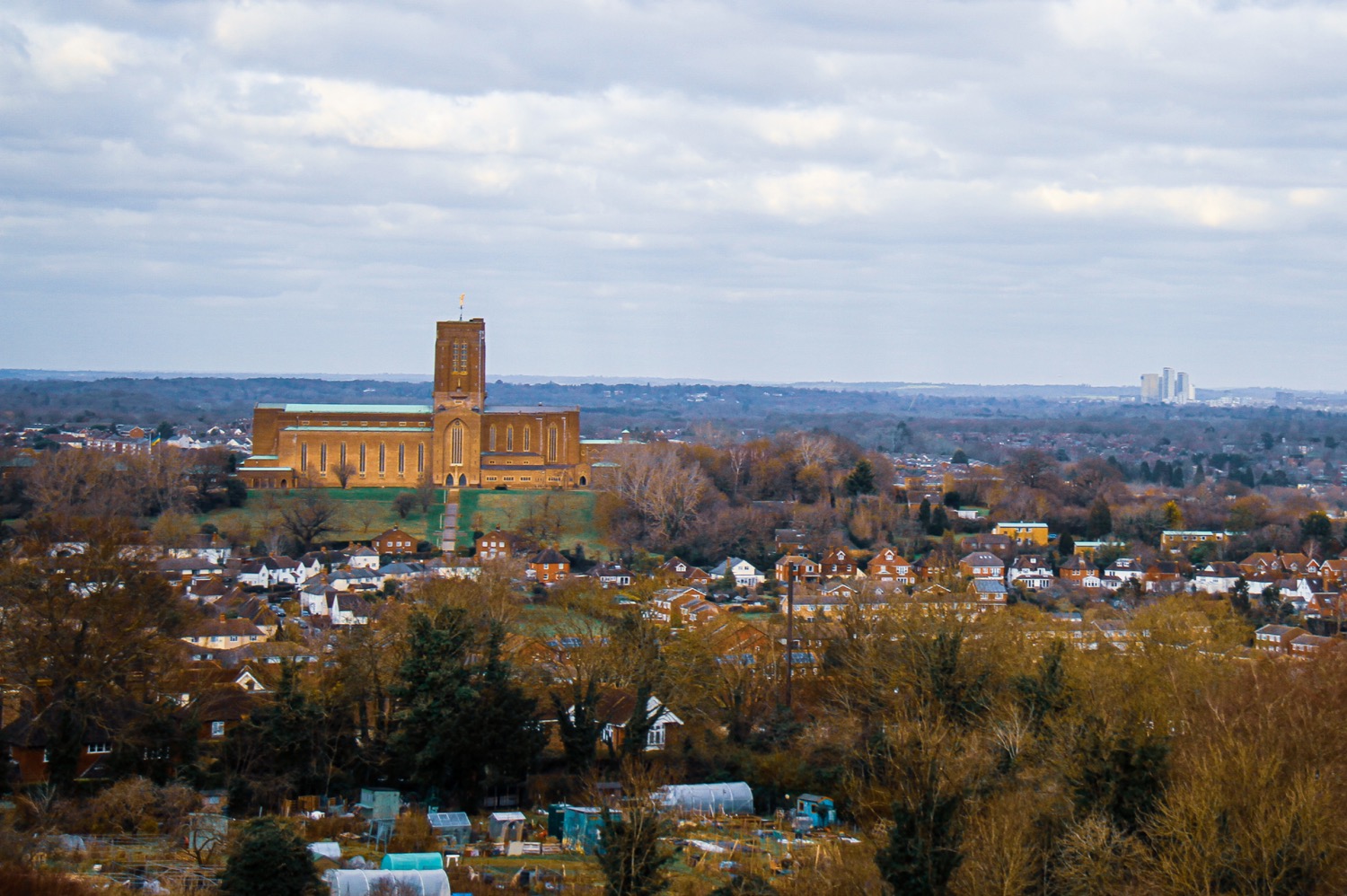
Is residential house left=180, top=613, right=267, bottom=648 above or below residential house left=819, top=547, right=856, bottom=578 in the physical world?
below

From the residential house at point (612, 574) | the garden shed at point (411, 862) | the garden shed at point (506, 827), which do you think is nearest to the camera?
the garden shed at point (411, 862)

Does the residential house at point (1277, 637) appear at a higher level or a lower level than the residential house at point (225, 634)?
higher

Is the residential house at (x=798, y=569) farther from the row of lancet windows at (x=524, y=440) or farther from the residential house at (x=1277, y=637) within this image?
the row of lancet windows at (x=524, y=440)

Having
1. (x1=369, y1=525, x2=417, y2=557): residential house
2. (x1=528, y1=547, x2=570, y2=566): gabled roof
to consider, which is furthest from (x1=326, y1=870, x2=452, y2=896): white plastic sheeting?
(x1=369, y1=525, x2=417, y2=557): residential house

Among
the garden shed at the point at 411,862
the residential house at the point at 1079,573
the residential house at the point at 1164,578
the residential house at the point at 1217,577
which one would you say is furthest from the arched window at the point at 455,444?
the garden shed at the point at 411,862

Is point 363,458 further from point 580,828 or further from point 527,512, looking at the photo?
point 580,828

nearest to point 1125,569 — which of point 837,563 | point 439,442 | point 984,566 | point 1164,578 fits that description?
point 1164,578

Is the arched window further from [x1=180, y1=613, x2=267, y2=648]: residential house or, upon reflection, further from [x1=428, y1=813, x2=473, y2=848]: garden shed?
[x1=428, y1=813, x2=473, y2=848]: garden shed
